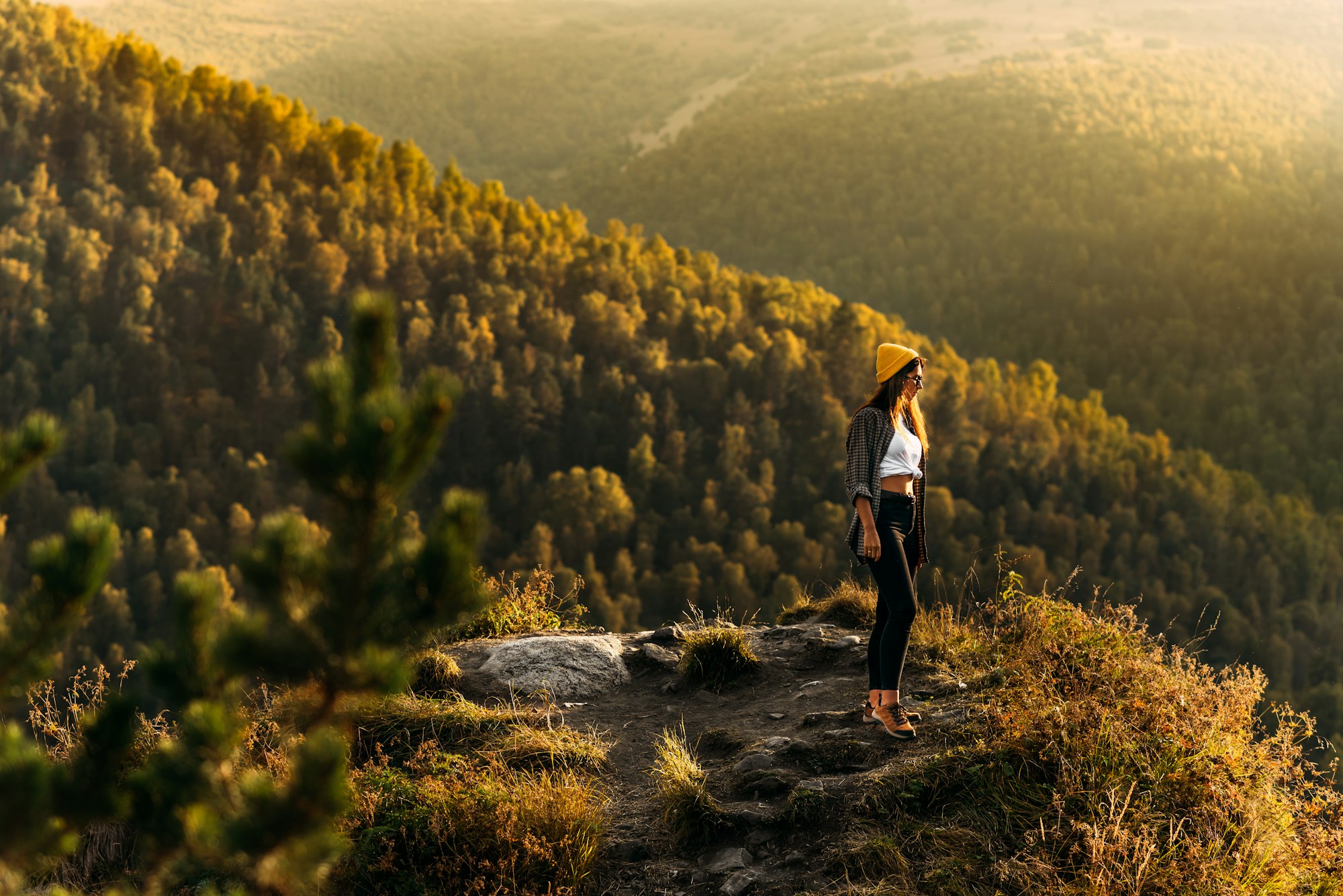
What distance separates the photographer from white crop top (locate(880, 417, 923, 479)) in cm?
418

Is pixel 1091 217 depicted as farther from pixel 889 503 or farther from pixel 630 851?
pixel 630 851

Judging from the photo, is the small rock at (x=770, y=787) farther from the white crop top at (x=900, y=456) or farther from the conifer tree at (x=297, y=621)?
the conifer tree at (x=297, y=621)

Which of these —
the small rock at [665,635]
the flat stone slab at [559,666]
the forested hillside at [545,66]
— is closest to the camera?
the flat stone slab at [559,666]

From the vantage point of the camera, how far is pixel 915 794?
3.81 m

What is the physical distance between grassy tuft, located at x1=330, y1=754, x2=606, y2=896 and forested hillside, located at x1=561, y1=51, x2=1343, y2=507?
88.2m

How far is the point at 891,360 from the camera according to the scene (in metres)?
4.29

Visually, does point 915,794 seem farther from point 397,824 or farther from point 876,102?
point 876,102

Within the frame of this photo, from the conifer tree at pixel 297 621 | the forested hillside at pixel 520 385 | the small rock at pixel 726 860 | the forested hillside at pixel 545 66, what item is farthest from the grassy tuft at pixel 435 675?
the forested hillside at pixel 545 66

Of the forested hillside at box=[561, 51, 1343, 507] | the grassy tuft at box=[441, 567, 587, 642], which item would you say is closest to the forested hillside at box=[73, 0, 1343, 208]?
the forested hillside at box=[561, 51, 1343, 507]

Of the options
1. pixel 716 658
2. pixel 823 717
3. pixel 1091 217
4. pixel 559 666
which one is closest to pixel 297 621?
pixel 823 717

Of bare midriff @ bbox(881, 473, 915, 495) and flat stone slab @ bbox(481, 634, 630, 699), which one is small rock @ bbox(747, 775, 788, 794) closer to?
bare midriff @ bbox(881, 473, 915, 495)

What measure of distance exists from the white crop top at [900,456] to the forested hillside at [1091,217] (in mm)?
86940

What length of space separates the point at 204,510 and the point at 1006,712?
4863 centimetres

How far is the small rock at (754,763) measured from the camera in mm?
4230
